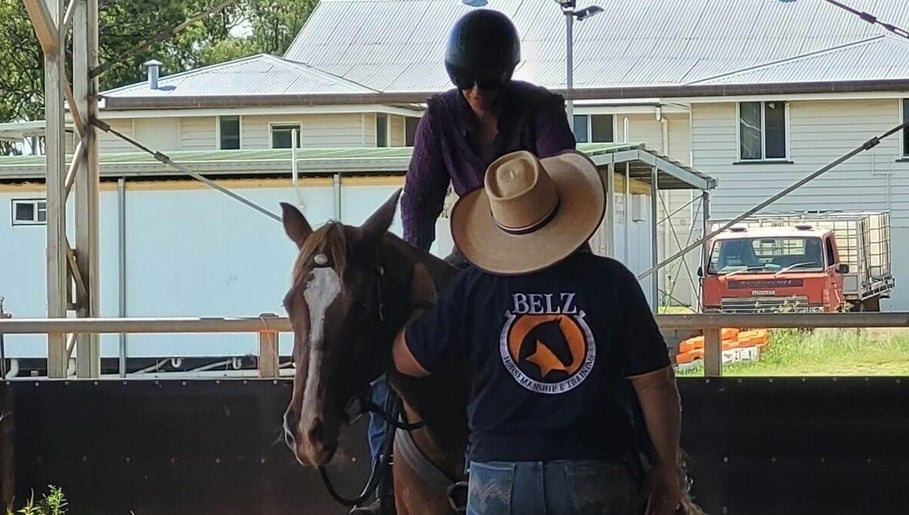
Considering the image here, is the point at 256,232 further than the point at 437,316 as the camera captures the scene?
Yes

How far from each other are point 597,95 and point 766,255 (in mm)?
12386

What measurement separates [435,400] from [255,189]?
12.0m

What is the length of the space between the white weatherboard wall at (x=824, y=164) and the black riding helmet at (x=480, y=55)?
21.2 meters

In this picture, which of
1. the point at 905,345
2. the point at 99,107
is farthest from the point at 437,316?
the point at 905,345

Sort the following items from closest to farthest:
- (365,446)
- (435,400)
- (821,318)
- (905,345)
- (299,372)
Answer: (299,372) < (435,400) < (821,318) < (365,446) < (905,345)

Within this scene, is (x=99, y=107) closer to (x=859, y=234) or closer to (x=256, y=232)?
(x=256, y=232)

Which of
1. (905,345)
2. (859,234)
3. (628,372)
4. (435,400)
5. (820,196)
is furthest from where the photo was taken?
(820,196)

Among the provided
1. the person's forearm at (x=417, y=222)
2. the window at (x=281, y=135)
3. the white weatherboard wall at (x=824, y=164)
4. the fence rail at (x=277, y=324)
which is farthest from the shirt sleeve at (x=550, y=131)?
the white weatherboard wall at (x=824, y=164)

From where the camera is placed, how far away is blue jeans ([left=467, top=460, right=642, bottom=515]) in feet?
9.68

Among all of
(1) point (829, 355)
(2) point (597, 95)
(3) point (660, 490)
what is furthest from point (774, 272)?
(3) point (660, 490)

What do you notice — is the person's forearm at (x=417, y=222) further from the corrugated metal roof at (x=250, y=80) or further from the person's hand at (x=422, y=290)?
the corrugated metal roof at (x=250, y=80)

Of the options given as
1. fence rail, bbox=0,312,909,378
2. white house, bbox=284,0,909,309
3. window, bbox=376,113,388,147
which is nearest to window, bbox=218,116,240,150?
white house, bbox=284,0,909,309

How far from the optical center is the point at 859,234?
20.9 m

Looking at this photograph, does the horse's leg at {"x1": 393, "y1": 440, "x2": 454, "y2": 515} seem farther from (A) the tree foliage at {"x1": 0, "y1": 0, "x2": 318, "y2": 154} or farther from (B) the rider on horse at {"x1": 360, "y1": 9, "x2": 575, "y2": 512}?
(A) the tree foliage at {"x1": 0, "y1": 0, "x2": 318, "y2": 154}
